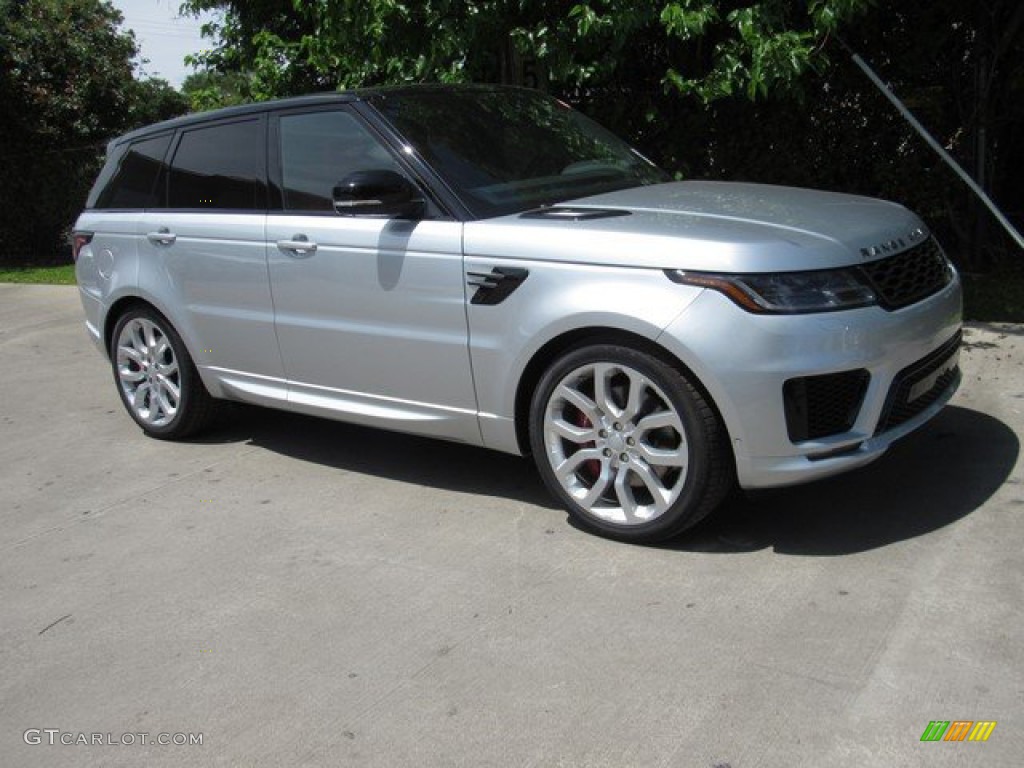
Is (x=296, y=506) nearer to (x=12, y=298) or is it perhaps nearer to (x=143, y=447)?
(x=143, y=447)

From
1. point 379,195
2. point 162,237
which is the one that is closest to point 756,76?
point 379,195

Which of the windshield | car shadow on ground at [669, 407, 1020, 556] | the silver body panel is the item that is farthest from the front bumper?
the windshield

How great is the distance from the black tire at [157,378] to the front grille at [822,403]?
11.1 feet

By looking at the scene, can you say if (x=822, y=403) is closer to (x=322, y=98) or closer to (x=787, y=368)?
(x=787, y=368)

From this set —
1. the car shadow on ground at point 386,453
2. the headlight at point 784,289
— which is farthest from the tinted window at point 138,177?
the headlight at point 784,289

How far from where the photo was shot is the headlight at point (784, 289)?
12.4 ft

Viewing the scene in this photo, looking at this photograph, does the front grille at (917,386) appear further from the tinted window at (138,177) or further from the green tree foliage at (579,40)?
the tinted window at (138,177)

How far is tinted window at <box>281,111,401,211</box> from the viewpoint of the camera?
4.89m

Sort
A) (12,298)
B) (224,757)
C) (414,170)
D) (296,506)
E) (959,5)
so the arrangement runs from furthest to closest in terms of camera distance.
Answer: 1. (12,298)
2. (959,5)
3. (296,506)
4. (414,170)
5. (224,757)

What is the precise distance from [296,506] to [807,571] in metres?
2.35

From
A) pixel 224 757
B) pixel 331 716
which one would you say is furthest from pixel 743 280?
pixel 224 757

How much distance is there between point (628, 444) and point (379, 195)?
57.5 inches

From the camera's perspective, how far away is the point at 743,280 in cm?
379

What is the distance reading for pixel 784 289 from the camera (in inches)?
150
